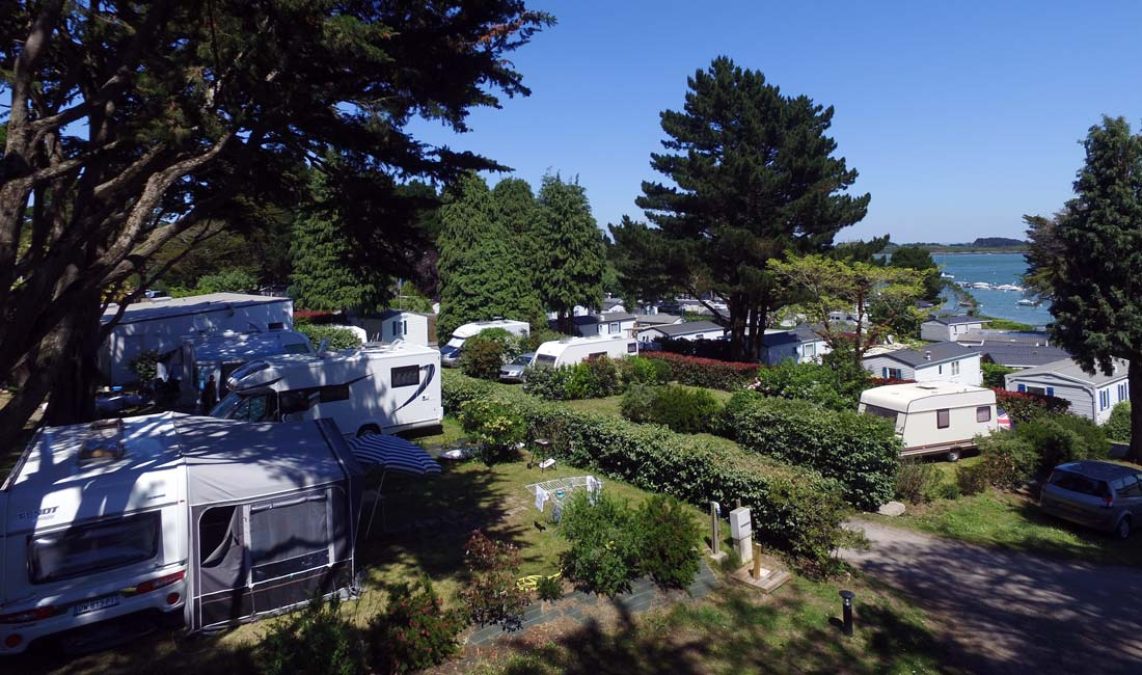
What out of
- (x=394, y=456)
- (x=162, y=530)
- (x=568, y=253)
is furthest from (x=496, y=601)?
(x=568, y=253)

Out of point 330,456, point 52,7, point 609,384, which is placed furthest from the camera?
point 609,384

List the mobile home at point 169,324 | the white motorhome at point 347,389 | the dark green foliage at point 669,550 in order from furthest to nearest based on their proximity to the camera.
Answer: the mobile home at point 169,324 < the white motorhome at point 347,389 < the dark green foliage at point 669,550

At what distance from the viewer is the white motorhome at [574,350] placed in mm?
25183

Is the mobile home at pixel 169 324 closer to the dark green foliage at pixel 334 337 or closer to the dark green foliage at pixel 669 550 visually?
the dark green foliage at pixel 334 337

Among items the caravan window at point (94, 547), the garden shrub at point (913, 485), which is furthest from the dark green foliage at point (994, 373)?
the caravan window at point (94, 547)

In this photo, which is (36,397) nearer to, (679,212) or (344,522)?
(344,522)

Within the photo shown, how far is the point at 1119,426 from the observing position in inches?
984

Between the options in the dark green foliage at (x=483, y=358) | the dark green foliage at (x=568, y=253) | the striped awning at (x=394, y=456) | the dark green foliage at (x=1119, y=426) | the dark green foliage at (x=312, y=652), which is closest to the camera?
the dark green foliage at (x=312, y=652)

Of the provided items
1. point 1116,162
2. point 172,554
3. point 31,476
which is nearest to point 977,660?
point 172,554

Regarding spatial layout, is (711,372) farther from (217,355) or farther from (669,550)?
(669,550)

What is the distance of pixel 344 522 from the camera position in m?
8.05

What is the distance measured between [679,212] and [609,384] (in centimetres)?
1262

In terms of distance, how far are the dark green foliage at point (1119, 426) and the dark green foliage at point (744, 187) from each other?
12845mm

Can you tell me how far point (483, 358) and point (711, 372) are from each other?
10424 millimetres
